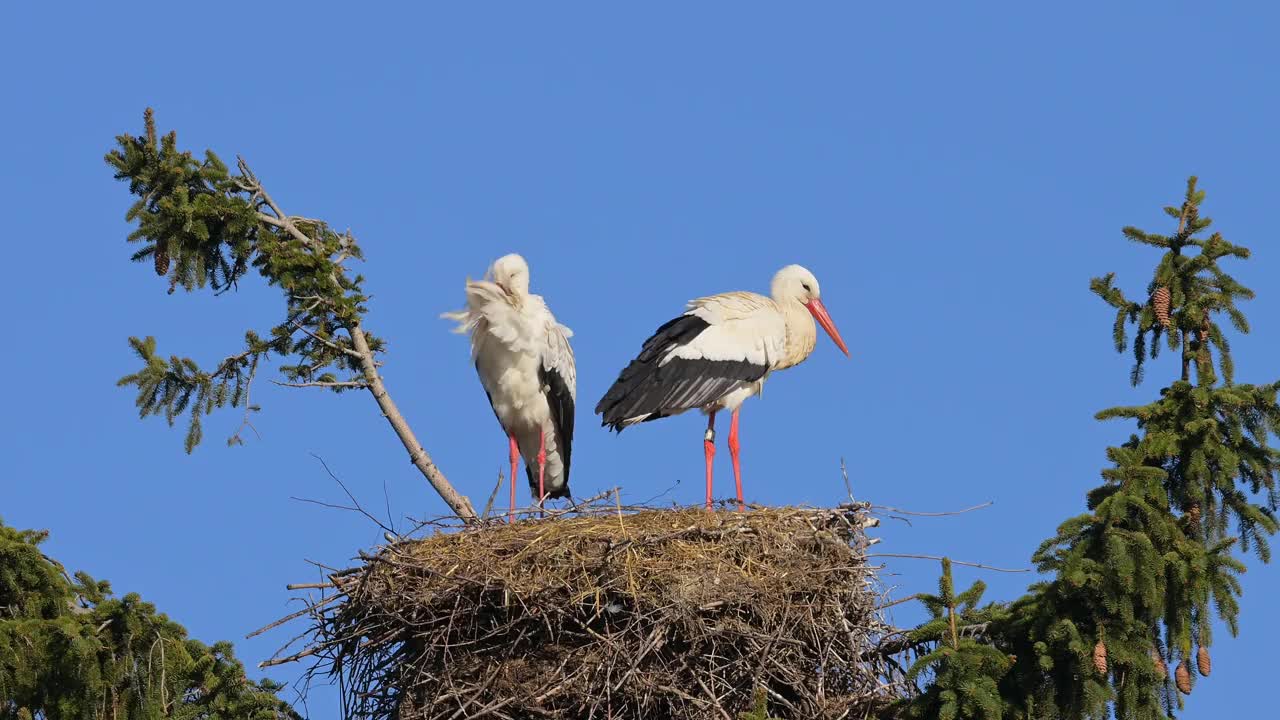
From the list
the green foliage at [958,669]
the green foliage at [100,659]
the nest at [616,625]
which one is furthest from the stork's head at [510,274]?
the green foliage at [958,669]

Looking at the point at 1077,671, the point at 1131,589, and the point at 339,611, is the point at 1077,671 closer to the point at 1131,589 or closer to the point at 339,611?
the point at 1131,589

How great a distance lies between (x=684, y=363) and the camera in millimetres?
12148

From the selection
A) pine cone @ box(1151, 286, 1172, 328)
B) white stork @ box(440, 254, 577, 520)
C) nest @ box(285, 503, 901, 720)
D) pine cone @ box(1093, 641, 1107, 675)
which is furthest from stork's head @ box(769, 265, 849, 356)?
pine cone @ box(1093, 641, 1107, 675)

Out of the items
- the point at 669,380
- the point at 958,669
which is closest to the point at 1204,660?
the point at 958,669

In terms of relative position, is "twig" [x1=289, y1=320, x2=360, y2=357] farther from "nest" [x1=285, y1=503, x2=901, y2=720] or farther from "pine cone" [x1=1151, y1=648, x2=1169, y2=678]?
"pine cone" [x1=1151, y1=648, x2=1169, y2=678]

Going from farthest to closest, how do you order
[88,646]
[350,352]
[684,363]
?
[684,363]
[350,352]
[88,646]

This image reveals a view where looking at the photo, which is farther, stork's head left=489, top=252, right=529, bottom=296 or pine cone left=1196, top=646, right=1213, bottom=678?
stork's head left=489, top=252, right=529, bottom=296

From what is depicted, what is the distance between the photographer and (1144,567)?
24.4ft

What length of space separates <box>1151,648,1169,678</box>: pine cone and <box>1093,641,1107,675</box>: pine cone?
24cm

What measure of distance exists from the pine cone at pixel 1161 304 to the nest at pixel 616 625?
2.09 meters

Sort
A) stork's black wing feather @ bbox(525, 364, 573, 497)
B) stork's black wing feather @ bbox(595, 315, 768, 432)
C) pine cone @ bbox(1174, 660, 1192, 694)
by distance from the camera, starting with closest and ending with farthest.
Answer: pine cone @ bbox(1174, 660, 1192, 694) < stork's black wing feather @ bbox(595, 315, 768, 432) < stork's black wing feather @ bbox(525, 364, 573, 497)

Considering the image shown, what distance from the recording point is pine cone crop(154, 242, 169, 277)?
36.6 feet

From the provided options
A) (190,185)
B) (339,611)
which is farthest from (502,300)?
(339,611)

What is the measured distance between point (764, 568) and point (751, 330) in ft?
11.2
